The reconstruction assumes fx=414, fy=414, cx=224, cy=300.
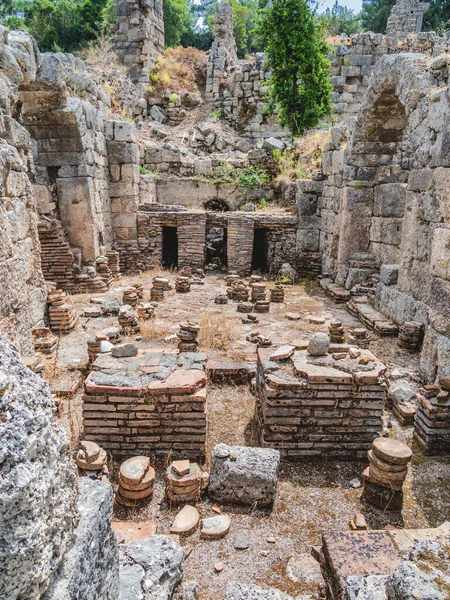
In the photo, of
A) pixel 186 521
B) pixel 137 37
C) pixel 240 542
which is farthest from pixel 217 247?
pixel 240 542

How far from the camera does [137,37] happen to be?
52.4 ft

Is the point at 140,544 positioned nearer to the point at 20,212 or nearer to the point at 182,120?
the point at 20,212

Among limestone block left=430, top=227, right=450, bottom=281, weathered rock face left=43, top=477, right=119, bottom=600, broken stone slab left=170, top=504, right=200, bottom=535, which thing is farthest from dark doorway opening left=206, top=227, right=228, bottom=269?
weathered rock face left=43, top=477, right=119, bottom=600

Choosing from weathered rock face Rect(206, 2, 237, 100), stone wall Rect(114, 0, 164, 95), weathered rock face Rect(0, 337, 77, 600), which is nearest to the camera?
weathered rock face Rect(0, 337, 77, 600)

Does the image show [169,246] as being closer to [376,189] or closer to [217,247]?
[217,247]

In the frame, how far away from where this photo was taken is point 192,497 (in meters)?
3.04

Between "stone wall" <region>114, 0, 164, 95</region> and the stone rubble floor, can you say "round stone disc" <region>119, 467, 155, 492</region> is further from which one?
"stone wall" <region>114, 0, 164, 95</region>

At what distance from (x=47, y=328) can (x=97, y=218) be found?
3967mm

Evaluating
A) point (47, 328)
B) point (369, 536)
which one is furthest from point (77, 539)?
point (47, 328)

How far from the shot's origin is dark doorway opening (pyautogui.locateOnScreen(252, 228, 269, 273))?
1124cm

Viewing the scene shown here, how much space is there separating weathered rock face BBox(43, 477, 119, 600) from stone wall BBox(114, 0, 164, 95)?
55.1 feet

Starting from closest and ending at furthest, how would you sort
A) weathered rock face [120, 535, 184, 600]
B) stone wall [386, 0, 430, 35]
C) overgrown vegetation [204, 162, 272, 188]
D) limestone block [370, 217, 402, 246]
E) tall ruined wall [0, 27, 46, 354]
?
weathered rock face [120, 535, 184, 600], tall ruined wall [0, 27, 46, 354], limestone block [370, 217, 402, 246], overgrown vegetation [204, 162, 272, 188], stone wall [386, 0, 430, 35]

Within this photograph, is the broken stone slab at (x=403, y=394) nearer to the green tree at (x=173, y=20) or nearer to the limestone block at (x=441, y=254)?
the limestone block at (x=441, y=254)

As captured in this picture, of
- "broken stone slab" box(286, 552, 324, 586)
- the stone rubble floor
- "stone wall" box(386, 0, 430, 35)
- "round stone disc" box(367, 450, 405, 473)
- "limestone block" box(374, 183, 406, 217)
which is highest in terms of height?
"stone wall" box(386, 0, 430, 35)
